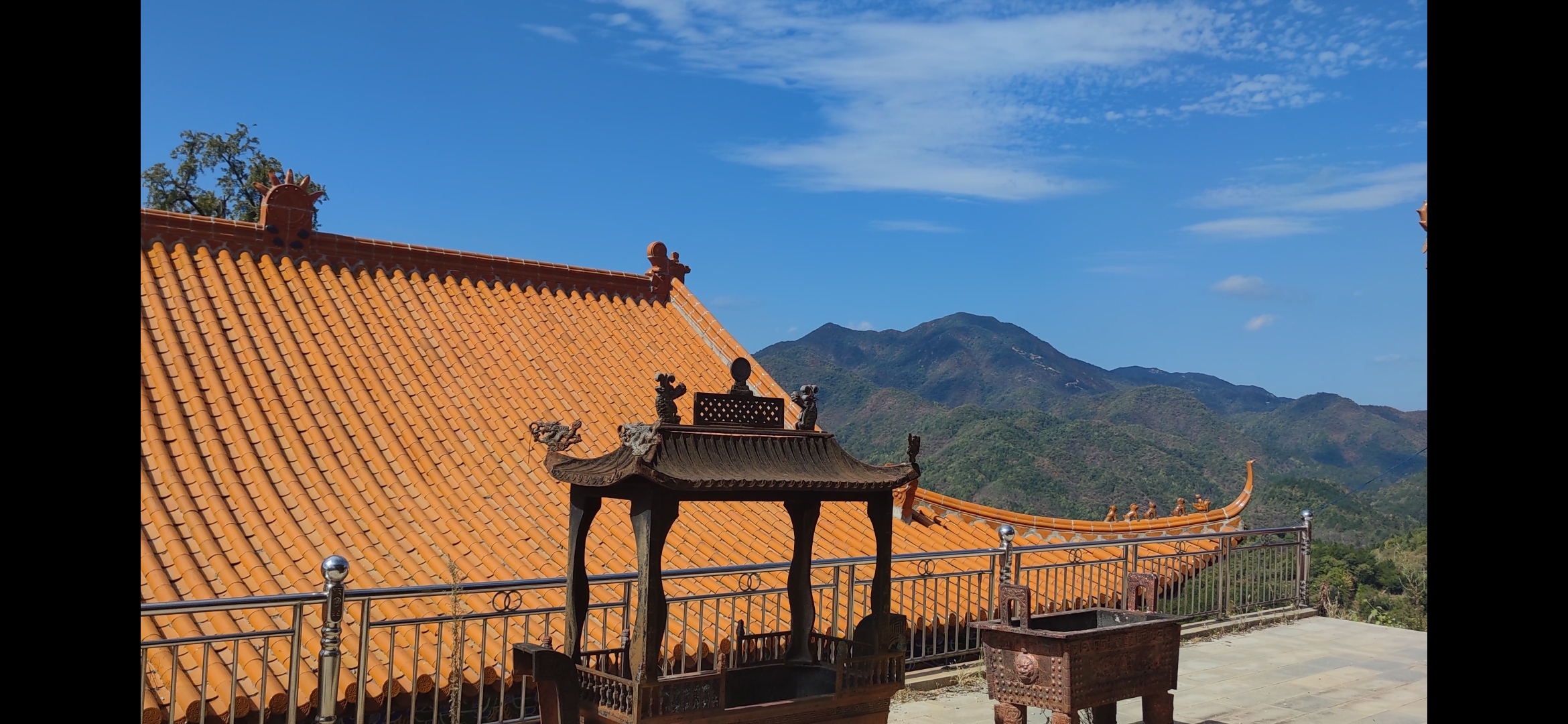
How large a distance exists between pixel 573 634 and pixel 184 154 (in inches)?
647

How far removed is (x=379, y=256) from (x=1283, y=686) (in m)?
8.80

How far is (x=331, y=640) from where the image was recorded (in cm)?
526

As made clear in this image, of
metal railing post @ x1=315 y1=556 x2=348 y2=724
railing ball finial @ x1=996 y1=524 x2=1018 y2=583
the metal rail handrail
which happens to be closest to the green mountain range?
railing ball finial @ x1=996 y1=524 x2=1018 y2=583

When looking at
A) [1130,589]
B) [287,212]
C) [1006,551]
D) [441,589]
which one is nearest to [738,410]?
[441,589]

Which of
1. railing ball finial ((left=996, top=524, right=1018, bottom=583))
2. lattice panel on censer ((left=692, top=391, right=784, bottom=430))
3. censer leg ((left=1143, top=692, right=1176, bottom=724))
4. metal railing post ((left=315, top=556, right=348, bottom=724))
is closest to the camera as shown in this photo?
lattice panel on censer ((left=692, top=391, right=784, bottom=430))

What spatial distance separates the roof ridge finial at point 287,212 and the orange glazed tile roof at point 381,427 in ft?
0.31

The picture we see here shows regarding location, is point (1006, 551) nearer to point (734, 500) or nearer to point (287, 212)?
point (734, 500)

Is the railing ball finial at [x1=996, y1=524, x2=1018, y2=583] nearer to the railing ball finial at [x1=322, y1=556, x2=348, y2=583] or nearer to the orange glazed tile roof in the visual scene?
the orange glazed tile roof

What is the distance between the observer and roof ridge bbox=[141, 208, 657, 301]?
9672 millimetres

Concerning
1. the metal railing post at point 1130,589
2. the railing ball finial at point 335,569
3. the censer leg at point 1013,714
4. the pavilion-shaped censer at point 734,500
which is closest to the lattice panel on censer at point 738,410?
the pavilion-shaped censer at point 734,500

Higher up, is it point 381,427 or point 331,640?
point 381,427

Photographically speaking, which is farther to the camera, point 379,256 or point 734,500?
point 379,256
